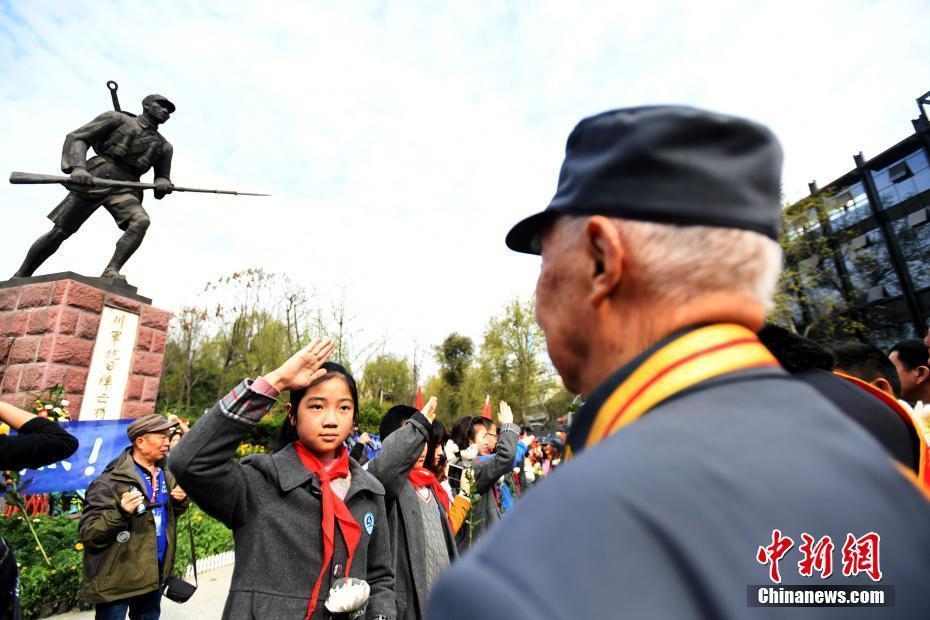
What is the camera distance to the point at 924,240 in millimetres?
24531

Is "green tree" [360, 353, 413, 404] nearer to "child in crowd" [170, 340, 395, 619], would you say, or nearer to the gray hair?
"child in crowd" [170, 340, 395, 619]

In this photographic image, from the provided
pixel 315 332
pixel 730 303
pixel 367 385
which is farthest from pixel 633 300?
pixel 367 385

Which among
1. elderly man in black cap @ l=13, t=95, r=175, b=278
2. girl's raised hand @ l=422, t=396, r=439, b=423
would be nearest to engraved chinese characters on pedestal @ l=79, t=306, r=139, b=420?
elderly man in black cap @ l=13, t=95, r=175, b=278

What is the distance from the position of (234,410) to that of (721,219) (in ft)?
6.26

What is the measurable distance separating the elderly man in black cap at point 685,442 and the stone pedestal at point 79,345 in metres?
7.39

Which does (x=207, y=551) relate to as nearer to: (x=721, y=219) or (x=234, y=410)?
(x=234, y=410)

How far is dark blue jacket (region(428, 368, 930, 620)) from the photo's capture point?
1.64ft

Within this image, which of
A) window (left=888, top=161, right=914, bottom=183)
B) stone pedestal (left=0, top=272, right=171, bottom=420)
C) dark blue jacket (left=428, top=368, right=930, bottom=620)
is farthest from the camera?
window (left=888, top=161, right=914, bottom=183)

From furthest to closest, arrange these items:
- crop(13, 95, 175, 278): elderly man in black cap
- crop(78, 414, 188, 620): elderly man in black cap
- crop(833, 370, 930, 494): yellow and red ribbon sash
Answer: crop(13, 95, 175, 278): elderly man in black cap, crop(78, 414, 188, 620): elderly man in black cap, crop(833, 370, 930, 494): yellow and red ribbon sash

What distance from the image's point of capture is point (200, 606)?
17.1ft

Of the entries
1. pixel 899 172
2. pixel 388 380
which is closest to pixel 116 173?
pixel 388 380

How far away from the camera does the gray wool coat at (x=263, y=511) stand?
2.06 metres

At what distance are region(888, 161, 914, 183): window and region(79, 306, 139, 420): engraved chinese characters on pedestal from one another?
32485 millimetres

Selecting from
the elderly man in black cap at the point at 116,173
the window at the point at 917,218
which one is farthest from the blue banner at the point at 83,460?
the window at the point at 917,218
